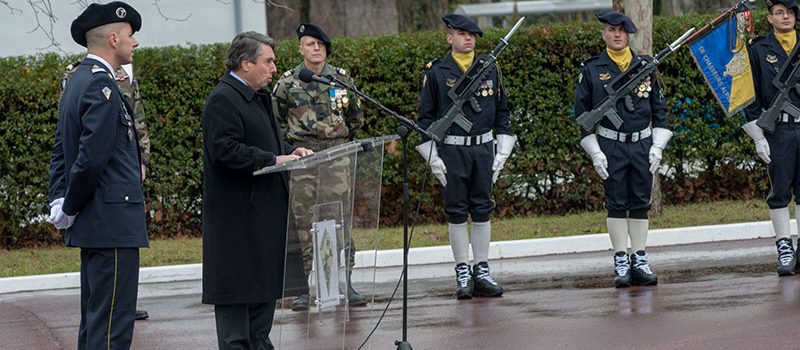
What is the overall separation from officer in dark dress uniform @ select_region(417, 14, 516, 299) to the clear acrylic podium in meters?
3.57

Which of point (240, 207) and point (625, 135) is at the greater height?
point (625, 135)

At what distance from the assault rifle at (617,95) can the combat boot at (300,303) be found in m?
4.28

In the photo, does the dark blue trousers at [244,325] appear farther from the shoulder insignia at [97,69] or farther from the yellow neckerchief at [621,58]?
the yellow neckerchief at [621,58]

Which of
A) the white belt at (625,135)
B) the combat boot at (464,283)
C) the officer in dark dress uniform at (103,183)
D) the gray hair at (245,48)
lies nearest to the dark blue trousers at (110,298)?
the officer in dark dress uniform at (103,183)

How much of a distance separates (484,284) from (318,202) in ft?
13.2

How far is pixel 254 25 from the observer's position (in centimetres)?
1872

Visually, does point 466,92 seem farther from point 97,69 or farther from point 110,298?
point 110,298

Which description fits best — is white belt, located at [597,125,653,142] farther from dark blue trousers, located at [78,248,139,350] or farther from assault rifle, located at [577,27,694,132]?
dark blue trousers, located at [78,248,139,350]

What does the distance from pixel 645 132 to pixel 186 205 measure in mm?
6527

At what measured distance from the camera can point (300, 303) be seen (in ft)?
22.6

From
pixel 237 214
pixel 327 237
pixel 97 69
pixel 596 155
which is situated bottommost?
pixel 327 237

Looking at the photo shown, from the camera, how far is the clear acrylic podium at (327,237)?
6820mm

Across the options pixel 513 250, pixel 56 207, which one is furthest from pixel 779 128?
pixel 56 207

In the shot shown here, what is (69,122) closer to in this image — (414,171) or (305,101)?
(305,101)
